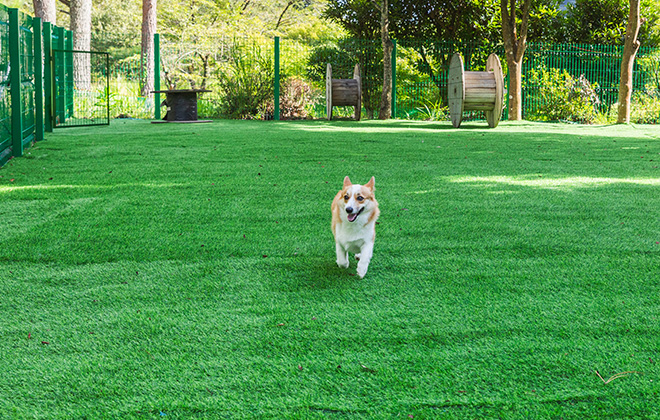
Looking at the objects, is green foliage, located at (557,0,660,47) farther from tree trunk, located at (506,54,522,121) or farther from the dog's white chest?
the dog's white chest

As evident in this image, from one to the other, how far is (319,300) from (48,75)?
950cm

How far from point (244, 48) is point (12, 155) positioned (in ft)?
28.8

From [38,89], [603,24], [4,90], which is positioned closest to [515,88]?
[603,24]

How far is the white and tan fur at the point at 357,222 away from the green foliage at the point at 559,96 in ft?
44.5

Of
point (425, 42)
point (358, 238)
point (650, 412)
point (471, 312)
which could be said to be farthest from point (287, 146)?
point (425, 42)

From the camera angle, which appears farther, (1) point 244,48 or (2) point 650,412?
(1) point 244,48

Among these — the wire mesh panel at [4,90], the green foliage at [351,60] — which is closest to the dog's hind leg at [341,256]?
the wire mesh panel at [4,90]

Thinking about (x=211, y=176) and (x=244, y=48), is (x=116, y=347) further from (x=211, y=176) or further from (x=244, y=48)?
(x=244, y=48)

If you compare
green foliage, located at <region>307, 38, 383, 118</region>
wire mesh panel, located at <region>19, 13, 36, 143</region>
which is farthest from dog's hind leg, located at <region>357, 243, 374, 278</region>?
green foliage, located at <region>307, 38, 383, 118</region>

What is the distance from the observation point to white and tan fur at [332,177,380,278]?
295cm

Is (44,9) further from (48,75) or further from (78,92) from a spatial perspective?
(48,75)

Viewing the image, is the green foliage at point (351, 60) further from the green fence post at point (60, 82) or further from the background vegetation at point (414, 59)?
the green fence post at point (60, 82)

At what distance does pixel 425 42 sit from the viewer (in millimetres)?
16109

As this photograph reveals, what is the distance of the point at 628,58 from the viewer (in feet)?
44.8
